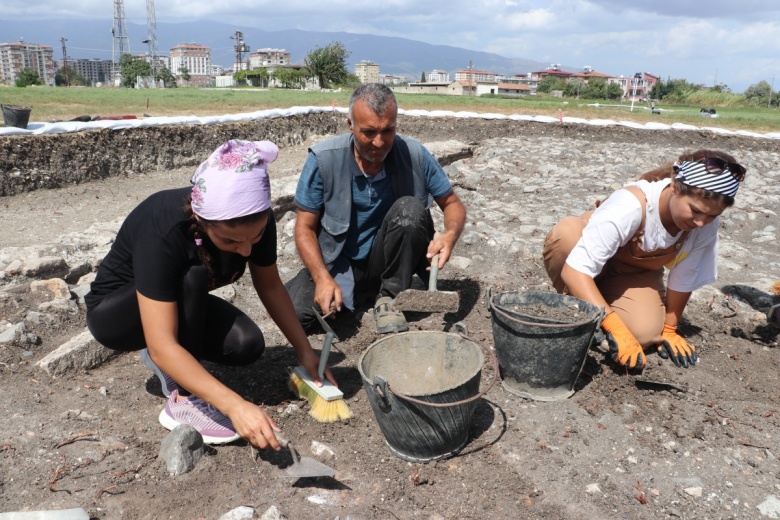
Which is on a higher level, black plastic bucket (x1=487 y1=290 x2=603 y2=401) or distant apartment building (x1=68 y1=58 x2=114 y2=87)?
distant apartment building (x1=68 y1=58 x2=114 y2=87)

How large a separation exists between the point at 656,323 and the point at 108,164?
7.96m

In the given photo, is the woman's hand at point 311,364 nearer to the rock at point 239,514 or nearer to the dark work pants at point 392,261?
the rock at point 239,514

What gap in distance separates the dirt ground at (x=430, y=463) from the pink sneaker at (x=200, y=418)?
59 millimetres

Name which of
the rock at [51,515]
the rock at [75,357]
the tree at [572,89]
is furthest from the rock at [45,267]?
the tree at [572,89]

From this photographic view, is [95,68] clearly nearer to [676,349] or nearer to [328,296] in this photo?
[328,296]

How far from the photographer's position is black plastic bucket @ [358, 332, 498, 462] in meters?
2.23

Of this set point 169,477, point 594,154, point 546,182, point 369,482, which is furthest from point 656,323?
point 594,154

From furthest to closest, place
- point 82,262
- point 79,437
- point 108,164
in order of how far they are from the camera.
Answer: point 108,164, point 82,262, point 79,437

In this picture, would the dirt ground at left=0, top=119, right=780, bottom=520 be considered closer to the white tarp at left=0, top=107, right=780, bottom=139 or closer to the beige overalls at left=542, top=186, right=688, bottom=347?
the beige overalls at left=542, top=186, right=688, bottom=347

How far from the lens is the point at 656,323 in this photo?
337 cm

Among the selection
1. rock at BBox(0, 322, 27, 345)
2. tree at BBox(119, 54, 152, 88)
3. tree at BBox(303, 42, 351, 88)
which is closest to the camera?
rock at BBox(0, 322, 27, 345)

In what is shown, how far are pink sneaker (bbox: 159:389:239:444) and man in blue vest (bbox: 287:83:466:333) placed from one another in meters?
0.95

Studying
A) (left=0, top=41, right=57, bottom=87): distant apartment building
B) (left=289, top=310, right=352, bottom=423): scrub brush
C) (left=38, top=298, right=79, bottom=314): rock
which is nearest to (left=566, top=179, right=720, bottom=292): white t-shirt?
(left=289, top=310, right=352, bottom=423): scrub brush

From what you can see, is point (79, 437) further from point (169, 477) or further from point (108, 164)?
point (108, 164)
